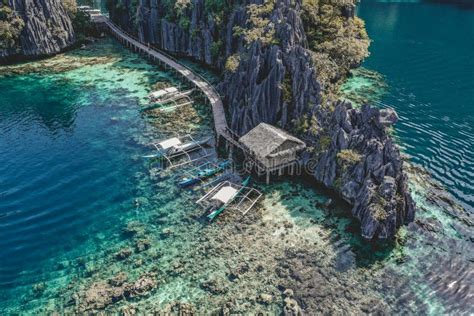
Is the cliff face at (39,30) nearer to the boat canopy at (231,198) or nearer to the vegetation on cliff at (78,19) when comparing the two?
the vegetation on cliff at (78,19)

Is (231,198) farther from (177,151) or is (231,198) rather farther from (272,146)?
(177,151)

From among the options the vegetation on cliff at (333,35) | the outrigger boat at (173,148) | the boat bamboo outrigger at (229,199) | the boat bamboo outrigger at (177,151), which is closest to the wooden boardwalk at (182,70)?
the boat bamboo outrigger at (177,151)

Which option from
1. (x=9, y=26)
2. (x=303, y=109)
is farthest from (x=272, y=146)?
(x=9, y=26)

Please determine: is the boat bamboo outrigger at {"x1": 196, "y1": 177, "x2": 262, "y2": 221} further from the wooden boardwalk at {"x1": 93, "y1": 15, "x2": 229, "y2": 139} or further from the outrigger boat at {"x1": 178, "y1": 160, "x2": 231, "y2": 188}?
the wooden boardwalk at {"x1": 93, "y1": 15, "x2": 229, "y2": 139}

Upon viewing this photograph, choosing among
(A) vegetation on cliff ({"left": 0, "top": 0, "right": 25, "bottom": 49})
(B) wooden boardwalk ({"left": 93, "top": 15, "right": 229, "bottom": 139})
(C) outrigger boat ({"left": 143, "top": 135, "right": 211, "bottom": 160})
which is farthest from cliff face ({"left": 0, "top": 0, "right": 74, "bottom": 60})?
(C) outrigger boat ({"left": 143, "top": 135, "right": 211, "bottom": 160})

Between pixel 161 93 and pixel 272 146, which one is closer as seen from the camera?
pixel 272 146

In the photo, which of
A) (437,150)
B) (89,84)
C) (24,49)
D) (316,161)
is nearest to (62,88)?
(89,84)
